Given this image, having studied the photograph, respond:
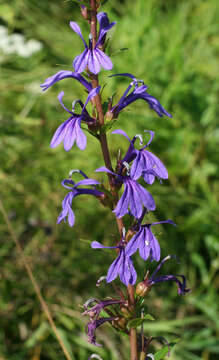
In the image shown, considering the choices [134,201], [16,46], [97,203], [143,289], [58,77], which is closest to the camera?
[134,201]

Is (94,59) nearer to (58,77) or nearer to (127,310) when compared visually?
(58,77)

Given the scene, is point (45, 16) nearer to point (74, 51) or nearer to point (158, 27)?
point (74, 51)

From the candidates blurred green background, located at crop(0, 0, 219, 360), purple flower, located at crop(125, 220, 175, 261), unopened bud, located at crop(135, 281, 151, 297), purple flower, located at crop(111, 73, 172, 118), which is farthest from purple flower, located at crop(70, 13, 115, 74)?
blurred green background, located at crop(0, 0, 219, 360)

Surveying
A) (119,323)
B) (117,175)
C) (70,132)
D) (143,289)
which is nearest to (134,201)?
(117,175)

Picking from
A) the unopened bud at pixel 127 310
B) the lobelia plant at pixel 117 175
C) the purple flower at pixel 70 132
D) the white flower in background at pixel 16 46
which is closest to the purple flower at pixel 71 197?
the lobelia plant at pixel 117 175

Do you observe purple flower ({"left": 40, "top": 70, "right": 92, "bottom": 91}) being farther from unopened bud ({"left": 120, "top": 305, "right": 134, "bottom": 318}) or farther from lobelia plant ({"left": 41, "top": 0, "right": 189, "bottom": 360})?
unopened bud ({"left": 120, "top": 305, "right": 134, "bottom": 318})

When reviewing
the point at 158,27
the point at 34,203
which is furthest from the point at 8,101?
the point at 158,27

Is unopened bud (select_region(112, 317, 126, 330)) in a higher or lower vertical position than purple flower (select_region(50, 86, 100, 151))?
lower

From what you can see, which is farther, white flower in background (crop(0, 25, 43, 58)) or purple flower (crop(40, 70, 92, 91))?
white flower in background (crop(0, 25, 43, 58))
